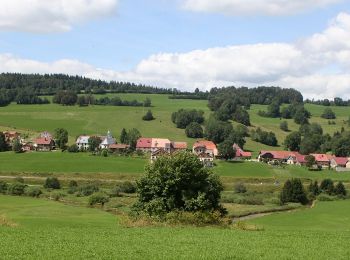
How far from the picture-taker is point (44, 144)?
5335 inches

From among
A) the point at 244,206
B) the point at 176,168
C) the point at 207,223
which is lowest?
the point at 244,206

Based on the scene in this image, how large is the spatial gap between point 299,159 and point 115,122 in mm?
57764

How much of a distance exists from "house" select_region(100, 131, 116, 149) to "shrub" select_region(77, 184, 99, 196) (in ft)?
155

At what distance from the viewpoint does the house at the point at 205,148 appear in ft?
433

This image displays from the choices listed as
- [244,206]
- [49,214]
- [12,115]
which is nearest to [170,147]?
[12,115]

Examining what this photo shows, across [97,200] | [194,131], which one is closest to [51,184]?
[97,200]

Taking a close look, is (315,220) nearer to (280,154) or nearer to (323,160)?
(323,160)

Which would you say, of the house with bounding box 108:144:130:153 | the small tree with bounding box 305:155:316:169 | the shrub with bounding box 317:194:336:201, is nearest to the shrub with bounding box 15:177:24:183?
the house with bounding box 108:144:130:153

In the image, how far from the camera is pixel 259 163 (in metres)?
124

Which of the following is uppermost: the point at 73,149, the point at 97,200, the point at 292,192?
the point at 73,149

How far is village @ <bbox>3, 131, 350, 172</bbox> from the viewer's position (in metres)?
129

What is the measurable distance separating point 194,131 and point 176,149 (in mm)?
19330

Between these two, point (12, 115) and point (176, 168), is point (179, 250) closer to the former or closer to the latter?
point (176, 168)

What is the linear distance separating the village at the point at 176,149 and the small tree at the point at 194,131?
10.4 m
